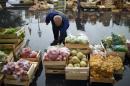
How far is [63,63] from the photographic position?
6.11m

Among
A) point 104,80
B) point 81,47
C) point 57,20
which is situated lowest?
point 104,80

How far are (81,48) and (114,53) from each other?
899 millimetres

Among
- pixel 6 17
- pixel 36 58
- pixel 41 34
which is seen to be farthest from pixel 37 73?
pixel 6 17

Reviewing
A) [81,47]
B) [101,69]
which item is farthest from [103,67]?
[81,47]

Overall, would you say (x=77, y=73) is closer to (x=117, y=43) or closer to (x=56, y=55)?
(x=56, y=55)

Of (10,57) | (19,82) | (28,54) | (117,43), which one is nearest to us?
(19,82)

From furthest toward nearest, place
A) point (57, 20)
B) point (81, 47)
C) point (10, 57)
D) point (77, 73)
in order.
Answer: point (57, 20) → point (81, 47) → point (10, 57) → point (77, 73)

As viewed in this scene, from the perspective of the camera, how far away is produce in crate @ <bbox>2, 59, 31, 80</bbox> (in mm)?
5508

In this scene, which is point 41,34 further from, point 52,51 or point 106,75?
point 106,75

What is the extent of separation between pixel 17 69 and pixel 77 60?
1.41 meters

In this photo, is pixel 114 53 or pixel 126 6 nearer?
pixel 114 53

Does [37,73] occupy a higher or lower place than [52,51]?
lower

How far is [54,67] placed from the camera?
20.2 feet

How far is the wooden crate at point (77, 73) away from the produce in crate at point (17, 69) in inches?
35.6
